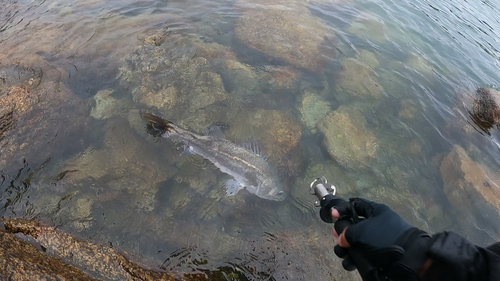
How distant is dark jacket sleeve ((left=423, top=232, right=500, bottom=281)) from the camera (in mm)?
2125

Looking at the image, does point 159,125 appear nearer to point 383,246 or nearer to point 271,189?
point 271,189

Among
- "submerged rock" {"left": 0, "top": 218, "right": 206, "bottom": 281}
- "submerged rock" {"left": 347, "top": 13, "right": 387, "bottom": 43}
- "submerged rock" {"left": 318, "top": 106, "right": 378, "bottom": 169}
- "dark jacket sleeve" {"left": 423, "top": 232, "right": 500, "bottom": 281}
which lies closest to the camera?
"dark jacket sleeve" {"left": 423, "top": 232, "right": 500, "bottom": 281}

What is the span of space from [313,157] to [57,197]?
611 cm

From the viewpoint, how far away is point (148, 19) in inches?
448

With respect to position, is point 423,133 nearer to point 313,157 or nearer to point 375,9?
point 313,157

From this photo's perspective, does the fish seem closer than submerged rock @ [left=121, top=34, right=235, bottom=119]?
Yes

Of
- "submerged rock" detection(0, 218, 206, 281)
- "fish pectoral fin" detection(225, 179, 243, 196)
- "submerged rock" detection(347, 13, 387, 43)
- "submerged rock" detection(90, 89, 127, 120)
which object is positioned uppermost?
"submerged rock" detection(347, 13, 387, 43)

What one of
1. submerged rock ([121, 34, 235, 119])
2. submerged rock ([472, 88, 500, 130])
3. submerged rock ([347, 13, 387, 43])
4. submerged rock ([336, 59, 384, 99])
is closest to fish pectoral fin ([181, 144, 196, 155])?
submerged rock ([121, 34, 235, 119])

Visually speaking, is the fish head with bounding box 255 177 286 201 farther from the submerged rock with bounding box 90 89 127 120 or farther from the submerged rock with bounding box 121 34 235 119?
the submerged rock with bounding box 90 89 127 120

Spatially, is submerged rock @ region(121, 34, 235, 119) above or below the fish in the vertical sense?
above

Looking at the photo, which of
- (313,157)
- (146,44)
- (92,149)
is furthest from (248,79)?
(92,149)

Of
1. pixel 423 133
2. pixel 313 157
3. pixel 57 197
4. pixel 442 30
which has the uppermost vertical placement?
pixel 442 30

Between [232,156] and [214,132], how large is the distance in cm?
90

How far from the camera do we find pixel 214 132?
23.6ft
